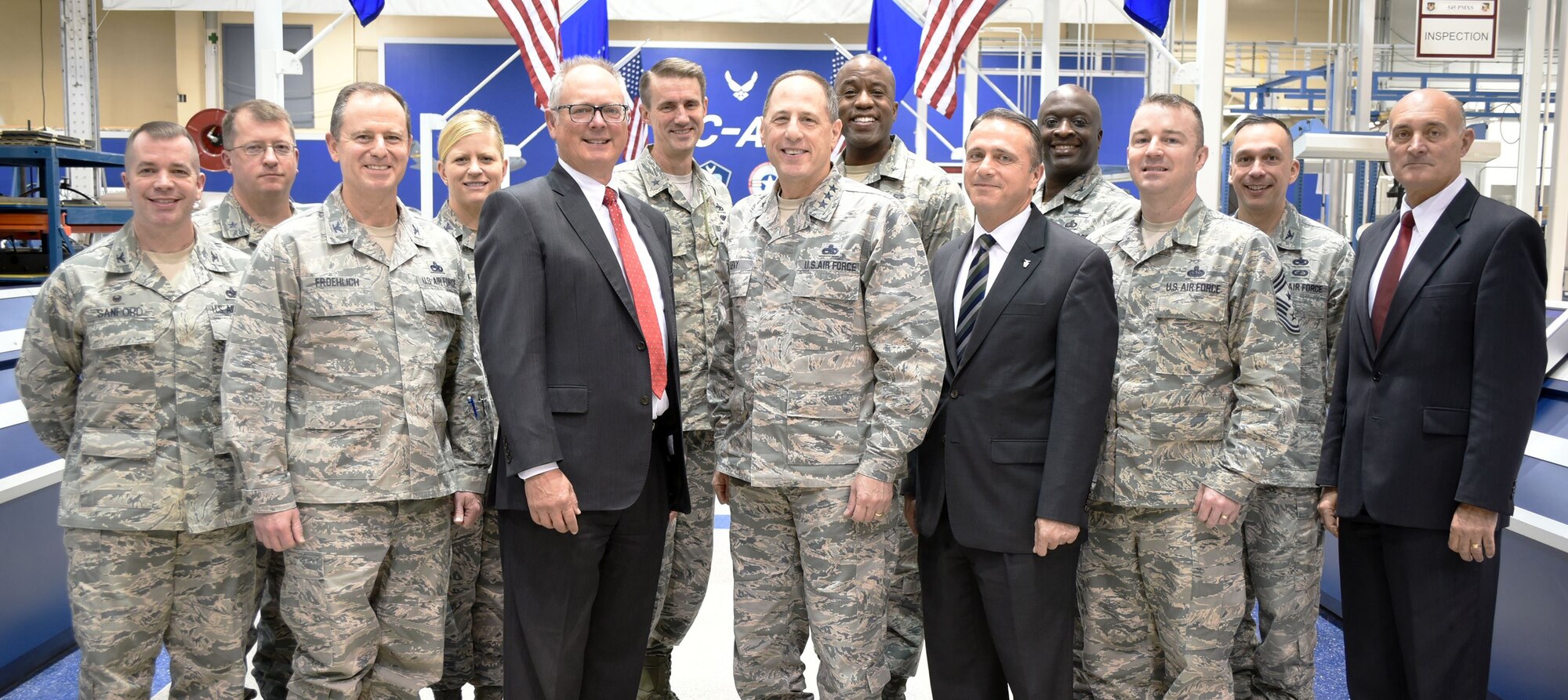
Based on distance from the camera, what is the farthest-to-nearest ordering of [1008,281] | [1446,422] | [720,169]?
[720,169] < [1446,422] < [1008,281]

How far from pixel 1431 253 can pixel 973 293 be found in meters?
1.24

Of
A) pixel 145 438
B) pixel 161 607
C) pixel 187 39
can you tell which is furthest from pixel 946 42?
pixel 187 39

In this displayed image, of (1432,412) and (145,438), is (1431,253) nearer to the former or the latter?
(1432,412)

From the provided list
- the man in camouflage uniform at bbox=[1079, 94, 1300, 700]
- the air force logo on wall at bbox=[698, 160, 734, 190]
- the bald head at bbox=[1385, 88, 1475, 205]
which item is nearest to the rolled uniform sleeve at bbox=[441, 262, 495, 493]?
the man in camouflage uniform at bbox=[1079, 94, 1300, 700]

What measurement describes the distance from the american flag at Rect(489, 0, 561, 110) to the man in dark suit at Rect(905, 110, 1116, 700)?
4.03 m

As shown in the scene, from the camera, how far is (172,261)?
3.03m

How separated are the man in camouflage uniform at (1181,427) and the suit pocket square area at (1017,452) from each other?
314 millimetres

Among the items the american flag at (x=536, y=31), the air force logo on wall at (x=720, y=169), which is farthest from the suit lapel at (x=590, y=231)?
the air force logo on wall at (x=720, y=169)

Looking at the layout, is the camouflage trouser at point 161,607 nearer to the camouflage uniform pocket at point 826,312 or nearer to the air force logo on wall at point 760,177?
the camouflage uniform pocket at point 826,312

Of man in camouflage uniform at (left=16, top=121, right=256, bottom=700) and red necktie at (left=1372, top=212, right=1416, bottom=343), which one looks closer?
man in camouflage uniform at (left=16, top=121, right=256, bottom=700)

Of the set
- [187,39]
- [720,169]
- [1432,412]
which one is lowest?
[1432,412]

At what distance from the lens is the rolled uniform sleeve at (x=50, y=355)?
2916 millimetres

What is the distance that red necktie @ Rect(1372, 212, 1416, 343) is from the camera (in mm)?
3045

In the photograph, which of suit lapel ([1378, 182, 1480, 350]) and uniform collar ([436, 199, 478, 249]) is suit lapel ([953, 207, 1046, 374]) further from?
uniform collar ([436, 199, 478, 249])
